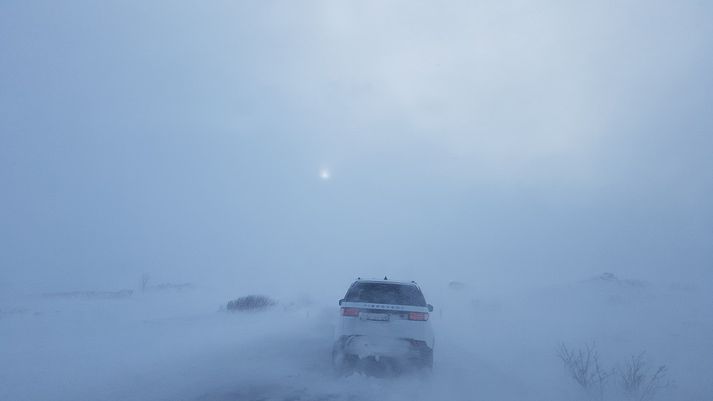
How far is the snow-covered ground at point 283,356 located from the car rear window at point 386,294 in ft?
4.38

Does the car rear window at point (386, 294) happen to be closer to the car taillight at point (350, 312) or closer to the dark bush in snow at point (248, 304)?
the car taillight at point (350, 312)

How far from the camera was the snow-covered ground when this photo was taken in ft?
25.9

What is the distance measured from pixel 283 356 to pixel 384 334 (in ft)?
10.9

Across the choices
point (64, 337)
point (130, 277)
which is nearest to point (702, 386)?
point (64, 337)

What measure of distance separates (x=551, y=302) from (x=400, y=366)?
85.6 ft

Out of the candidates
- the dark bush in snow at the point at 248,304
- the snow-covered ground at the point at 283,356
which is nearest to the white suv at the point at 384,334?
the snow-covered ground at the point at 283,356

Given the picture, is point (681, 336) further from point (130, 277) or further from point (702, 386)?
point (130, 277)

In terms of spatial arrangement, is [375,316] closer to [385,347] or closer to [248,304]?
[385,347]

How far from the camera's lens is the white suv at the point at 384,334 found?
332 inches

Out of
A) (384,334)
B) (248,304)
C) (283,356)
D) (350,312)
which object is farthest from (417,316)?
(248,304)

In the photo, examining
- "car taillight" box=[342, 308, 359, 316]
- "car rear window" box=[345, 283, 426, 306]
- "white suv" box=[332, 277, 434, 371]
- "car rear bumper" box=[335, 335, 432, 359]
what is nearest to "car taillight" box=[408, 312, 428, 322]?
"white suv" box=[332, 277, 434, 371]

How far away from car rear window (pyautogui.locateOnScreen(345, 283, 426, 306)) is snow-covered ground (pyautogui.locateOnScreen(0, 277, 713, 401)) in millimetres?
1336

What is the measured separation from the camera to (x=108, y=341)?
12.1 meters

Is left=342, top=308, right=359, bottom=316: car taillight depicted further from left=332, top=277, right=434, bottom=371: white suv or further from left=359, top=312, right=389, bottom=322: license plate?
left=359, top=312, right=389, bottom=322: license plate
